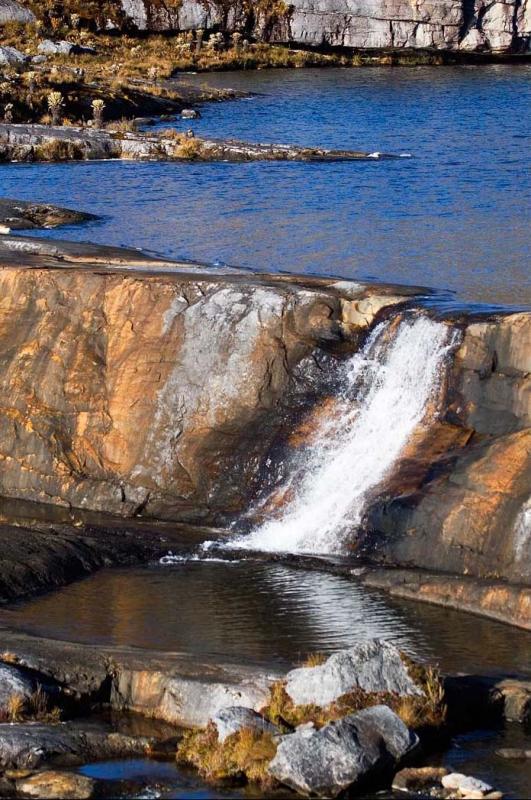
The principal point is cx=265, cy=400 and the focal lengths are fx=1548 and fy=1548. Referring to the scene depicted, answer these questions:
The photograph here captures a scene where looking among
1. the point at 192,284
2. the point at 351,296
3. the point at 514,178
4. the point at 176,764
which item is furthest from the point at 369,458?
the point at 514,178

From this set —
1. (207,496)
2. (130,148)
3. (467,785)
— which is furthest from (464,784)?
(130,148)

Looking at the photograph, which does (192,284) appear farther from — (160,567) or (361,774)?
(361,774)

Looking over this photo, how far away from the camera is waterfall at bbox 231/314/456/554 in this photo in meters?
24.2

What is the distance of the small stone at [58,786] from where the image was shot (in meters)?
15.3

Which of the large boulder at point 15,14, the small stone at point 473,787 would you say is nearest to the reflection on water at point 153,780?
the small stone at point 473,787

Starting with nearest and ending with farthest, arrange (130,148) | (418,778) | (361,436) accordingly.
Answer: (418,778)
(361,436)
(130,148)

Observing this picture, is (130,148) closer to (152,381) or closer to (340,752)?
(152,381)

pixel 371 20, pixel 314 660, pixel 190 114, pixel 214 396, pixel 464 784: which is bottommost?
pixel 464 784

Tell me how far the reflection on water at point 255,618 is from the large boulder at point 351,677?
1.39 metres

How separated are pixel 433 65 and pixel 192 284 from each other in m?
62.5

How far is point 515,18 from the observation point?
86500 mm

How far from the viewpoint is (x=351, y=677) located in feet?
54.2

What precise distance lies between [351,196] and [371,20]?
4755cm

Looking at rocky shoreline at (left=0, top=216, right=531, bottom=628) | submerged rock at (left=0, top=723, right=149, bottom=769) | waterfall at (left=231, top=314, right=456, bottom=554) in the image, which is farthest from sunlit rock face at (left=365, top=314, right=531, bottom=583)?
submerged rock at (left=0, top=723, right=149, bottom=769)
